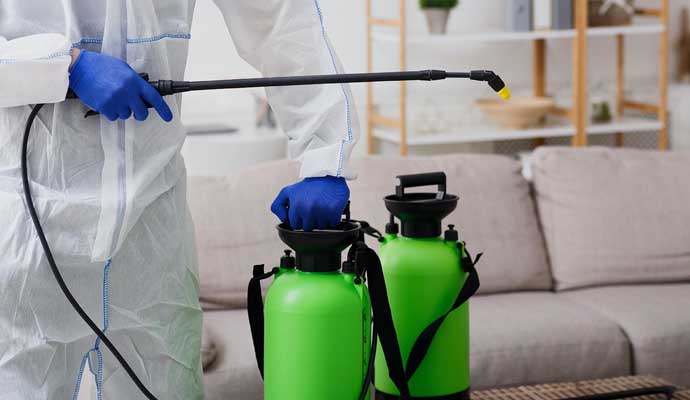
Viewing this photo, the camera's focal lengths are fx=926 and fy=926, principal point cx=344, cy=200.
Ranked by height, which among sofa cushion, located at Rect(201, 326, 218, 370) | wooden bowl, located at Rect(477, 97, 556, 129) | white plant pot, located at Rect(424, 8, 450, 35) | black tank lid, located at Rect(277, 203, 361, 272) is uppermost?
white plant pot, located at Rect(424, 8, 450, 35)

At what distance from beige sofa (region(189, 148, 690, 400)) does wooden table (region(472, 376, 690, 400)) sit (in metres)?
0.49

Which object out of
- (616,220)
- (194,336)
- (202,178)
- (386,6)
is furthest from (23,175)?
(386,6)

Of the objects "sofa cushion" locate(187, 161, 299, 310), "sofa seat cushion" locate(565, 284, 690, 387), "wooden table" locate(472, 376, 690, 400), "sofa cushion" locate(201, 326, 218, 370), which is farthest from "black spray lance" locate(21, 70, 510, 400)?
"sofa seat cushion" locate(565, 284, 690, 387)

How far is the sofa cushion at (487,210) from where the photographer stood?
2439 millimetres

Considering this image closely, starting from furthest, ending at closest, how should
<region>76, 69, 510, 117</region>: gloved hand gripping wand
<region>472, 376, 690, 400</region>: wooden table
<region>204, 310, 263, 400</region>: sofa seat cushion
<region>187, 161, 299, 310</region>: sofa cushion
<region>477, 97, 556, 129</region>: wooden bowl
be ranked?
<region>477, 97, 556, 129</region>: wooden bowl
<region>187, 161, 299, 310</region>: sofa cushion
<region>204, 310, 263, 400</region>: sofa seat cushion
<region>472, 376, 690, 400</region>: wooden table
<region>76, 69, 510, 117</region>: gloved hand gripping wand

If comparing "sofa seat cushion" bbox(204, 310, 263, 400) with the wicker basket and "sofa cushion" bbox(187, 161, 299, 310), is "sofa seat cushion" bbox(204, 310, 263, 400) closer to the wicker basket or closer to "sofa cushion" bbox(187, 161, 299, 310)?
"sofa cushion" bbox(187, 161, 299, 310)

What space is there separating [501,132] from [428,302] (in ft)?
8.26

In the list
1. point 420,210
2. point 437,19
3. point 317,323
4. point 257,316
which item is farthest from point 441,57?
point 317,323

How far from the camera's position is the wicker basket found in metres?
3.94

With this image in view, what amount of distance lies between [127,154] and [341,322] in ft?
1.26

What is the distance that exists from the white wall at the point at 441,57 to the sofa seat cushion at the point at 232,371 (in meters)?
1.74

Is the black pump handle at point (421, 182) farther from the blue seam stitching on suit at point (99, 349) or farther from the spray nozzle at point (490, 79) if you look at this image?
the blue seam stitching on suit at point (99, 349)

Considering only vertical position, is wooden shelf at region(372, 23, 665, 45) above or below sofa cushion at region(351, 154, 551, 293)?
above

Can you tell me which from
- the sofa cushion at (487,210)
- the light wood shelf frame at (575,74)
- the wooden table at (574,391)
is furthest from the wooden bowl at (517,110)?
the wooden table at (574,391)
